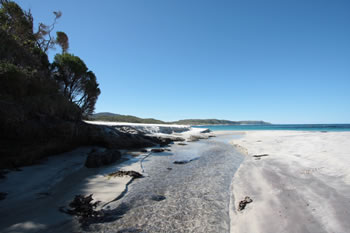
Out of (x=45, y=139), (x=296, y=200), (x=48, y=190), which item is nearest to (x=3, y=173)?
(x=48, y=190)

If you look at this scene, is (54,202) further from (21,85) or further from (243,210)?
(21,85)

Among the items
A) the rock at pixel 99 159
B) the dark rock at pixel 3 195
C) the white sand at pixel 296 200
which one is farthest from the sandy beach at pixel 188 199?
the rock at pixel 99 159

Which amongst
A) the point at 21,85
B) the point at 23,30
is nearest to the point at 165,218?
Answer: the point at 21,85

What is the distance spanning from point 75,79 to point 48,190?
23.8 m

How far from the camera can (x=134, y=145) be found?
15.1 metres

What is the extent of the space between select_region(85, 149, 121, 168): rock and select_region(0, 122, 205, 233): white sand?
413 mm

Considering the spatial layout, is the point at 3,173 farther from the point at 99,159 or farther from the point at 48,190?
the point at 99,159

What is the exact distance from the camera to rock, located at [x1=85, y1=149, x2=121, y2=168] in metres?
8.26

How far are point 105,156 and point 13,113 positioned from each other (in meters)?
4.42

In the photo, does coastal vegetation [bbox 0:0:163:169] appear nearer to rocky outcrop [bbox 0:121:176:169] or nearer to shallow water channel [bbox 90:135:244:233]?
rocky outcrop [bbox 0:121:176:169]

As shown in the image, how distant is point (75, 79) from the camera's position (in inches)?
962

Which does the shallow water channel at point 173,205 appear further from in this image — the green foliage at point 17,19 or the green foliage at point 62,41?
the green foliage at point 62,41

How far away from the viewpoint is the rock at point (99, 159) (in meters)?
8.26

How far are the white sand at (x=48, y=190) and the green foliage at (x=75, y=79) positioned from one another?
15.9 meters
